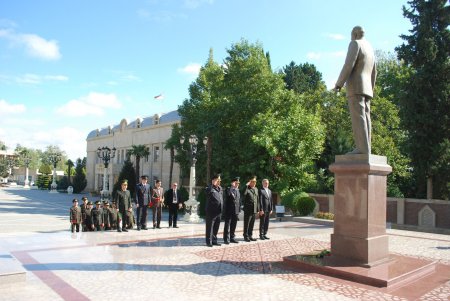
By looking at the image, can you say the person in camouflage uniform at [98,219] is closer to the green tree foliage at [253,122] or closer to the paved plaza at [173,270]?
the paved plaza at [173,270]

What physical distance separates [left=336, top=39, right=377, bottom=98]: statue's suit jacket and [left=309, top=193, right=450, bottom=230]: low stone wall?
45.7 feet

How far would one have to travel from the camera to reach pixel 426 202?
20.5 meters

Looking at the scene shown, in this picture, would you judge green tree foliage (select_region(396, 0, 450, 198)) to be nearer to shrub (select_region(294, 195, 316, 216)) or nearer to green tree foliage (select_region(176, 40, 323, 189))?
green tree foliage (select_region(176, 40, 323, 189))

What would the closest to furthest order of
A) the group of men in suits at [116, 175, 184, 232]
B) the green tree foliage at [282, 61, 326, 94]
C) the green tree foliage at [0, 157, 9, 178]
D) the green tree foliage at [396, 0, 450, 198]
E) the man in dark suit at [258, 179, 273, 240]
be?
the man in dark suit at [258, 179, 273, 240]
the group of men in suits at [116, 175, 184, 232]
the green tree foliage at [396, 0, 450, 198]
the green tree foliage at [282, 61, 326, 94]
the green tree foliage at [0, 157, 9, 178]

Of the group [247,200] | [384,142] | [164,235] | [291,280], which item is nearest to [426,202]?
[384,142]

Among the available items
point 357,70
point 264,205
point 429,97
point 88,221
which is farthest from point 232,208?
point 429,97

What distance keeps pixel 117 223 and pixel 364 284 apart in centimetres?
879

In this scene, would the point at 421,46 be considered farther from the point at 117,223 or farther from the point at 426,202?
the point at 117,223

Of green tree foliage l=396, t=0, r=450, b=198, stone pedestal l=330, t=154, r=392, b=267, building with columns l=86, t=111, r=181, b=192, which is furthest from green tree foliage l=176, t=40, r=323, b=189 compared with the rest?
building with columns l=86, t=111, r=181, b=192

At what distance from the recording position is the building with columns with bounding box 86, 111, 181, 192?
4547 centimetres

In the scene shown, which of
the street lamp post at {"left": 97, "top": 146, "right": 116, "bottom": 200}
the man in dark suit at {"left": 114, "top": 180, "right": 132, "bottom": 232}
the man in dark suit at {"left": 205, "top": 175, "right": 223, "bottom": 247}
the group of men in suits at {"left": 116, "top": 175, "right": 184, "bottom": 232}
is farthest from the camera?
the street lamp post at {"left": 97, "top": 146, "right": 116, "bottom": 200}

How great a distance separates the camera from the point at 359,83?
8523 millimetres

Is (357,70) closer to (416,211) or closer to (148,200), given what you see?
(148,200)

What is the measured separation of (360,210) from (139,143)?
45313mm
